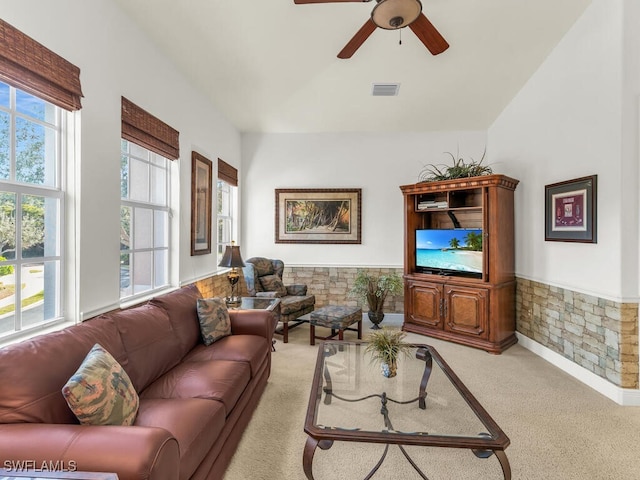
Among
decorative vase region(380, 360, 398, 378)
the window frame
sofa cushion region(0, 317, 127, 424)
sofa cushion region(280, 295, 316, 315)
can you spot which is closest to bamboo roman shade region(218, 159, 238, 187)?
the window frame

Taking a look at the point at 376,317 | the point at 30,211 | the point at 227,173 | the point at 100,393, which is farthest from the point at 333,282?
the point at 100,393

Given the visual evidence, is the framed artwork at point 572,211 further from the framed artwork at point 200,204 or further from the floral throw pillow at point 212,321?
the framed artwork at point 200,204

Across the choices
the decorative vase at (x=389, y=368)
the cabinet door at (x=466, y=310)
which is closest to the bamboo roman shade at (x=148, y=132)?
the decorative vase at (x=389, y=368)

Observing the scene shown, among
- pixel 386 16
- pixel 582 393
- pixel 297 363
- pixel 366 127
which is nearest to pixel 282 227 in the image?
pixel 366 127

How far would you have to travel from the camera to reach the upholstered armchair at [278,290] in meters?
4.07

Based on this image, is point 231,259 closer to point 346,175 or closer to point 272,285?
point 272,285

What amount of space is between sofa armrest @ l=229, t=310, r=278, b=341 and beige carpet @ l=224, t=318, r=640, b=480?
49 centimetres

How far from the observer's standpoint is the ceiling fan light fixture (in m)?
1.87

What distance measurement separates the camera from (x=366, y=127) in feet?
16.4

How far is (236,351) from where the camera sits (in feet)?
7.78

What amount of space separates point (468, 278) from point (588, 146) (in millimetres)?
1797

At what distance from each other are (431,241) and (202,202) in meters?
3.02

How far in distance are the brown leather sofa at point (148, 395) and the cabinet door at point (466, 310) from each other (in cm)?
251

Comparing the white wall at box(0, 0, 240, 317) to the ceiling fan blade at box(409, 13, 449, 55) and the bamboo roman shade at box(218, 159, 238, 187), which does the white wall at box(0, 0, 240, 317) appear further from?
the ceiling fan blade at box(409, 13, 449, 55)
